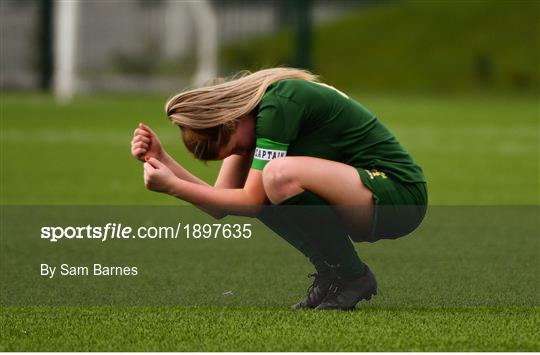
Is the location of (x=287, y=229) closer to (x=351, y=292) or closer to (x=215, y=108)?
(x=351, y=292)

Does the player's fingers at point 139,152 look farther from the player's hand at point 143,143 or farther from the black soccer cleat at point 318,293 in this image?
the black soccer cleat at point 318,293

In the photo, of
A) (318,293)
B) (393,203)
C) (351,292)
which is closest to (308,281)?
(318,293)

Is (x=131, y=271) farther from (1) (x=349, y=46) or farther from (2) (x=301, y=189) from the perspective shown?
(1) (x=349, y=46)

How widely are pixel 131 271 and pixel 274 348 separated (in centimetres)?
195

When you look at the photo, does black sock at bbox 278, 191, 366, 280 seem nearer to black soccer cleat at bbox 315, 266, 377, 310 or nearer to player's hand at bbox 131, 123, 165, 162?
black soccer cleat at bbox 315, 266, 377, 310

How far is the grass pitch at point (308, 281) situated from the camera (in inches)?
157

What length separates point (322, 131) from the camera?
4.42 m

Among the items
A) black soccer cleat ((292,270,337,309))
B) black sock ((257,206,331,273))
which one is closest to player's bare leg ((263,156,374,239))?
black sock ((257,206,331,273))

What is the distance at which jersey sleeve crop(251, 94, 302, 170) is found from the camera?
4.18 meters

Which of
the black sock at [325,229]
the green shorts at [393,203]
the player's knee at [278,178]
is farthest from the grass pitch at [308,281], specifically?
the player's knee at [278,178]

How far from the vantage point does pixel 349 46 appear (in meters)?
42.5

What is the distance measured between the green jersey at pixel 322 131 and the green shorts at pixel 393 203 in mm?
37

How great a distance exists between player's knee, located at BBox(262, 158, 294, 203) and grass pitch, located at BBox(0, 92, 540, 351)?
45 cm

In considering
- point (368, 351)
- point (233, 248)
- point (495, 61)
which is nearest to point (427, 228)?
point (233, 248)
